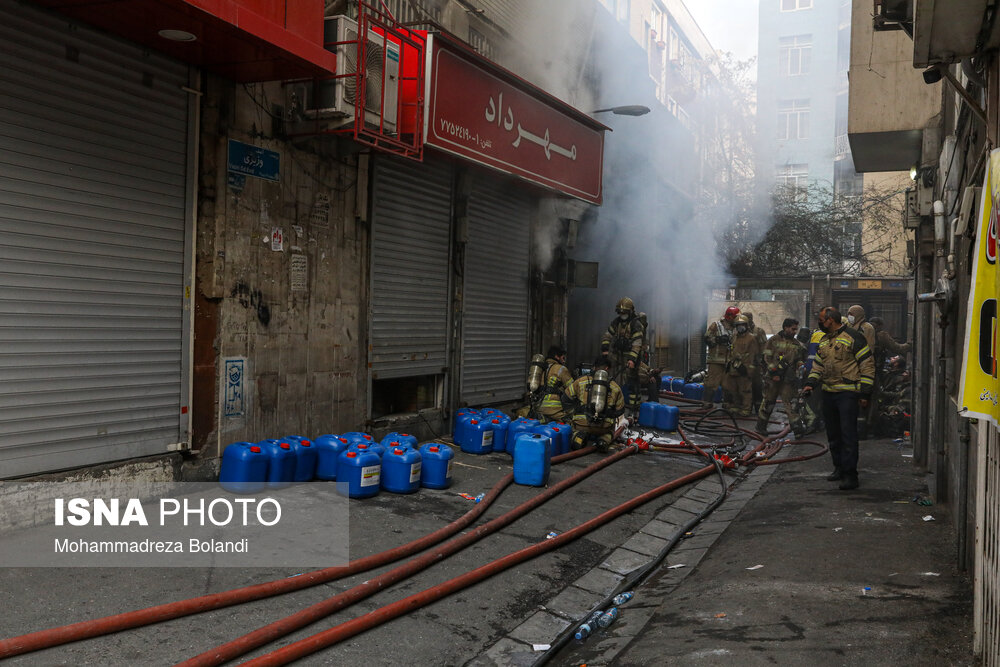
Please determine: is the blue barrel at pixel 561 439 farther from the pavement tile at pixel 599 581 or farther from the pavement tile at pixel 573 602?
the pavement tile at pixel 573 602

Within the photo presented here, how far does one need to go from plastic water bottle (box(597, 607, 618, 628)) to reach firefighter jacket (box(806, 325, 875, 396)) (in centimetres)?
427

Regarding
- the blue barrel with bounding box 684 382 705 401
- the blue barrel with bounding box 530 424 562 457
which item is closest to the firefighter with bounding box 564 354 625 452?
the blue barrel with bounding box 530 424 562 457

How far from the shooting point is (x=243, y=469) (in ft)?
22.3

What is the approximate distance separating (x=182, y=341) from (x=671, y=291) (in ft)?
57.2

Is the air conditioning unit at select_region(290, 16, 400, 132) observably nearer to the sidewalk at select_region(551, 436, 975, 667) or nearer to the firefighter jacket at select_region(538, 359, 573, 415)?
the firefighter jacket at select_region(538, 359, 573, 415)

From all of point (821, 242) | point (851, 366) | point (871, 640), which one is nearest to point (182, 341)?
point (871, 640)

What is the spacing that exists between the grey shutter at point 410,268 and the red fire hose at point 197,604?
4.14 m

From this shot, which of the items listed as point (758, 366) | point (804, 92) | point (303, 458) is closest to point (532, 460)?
point (303, 458)

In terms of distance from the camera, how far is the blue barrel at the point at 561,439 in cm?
939

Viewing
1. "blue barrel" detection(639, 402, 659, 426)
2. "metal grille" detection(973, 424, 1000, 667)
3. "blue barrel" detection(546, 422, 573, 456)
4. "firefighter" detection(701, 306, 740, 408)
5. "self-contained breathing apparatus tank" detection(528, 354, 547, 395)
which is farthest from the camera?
"firefighter" detection(701, 306, 740, 408)

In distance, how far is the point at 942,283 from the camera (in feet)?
21.6

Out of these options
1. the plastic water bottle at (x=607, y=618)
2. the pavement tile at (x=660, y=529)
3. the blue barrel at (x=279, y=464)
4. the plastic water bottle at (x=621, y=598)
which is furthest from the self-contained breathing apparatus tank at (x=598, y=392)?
the plastic water bottle at (x=607, y=618)

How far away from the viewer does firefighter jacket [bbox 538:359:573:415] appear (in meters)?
9.98

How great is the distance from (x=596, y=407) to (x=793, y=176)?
22145 mm
